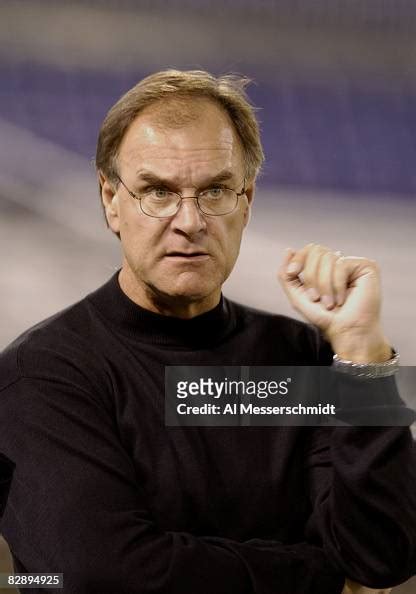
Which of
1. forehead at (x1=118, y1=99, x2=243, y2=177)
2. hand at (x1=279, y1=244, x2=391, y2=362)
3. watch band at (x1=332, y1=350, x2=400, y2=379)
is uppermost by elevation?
forehead at (x1=118, y1=99, x2=243, y2=177)

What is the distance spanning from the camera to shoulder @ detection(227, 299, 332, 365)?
1.36 metres

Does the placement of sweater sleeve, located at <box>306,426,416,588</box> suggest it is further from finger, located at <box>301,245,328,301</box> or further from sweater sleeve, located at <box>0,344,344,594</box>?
finger, located at <box>301,245,328,301</box>

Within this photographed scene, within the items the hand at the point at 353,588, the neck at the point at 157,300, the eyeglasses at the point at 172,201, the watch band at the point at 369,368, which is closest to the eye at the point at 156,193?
the eyeglasses at the point at 172,201

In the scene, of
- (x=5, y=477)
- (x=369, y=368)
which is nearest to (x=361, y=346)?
(x=369, y=368)

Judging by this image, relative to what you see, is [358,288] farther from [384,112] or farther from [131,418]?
[384,112]

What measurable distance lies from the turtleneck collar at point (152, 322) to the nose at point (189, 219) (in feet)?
0.53

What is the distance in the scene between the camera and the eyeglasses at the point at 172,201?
3.97 ft

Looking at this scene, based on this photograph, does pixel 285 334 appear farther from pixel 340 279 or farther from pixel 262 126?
pixel 262 126

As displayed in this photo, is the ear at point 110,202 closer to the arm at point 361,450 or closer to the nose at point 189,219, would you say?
the nose at point 189,219

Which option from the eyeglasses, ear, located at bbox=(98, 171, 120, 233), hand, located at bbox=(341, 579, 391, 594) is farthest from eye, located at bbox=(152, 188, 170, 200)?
hand, located at bbox=(341, 579, 391, 594)

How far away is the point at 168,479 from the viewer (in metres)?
1.20

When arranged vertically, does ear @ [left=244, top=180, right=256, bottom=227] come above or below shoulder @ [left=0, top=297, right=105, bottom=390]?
above

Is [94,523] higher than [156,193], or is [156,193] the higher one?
[156,193]

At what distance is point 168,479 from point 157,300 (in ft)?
0.96
